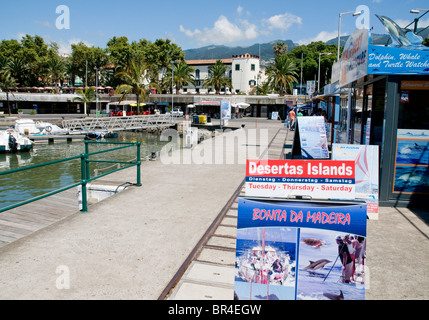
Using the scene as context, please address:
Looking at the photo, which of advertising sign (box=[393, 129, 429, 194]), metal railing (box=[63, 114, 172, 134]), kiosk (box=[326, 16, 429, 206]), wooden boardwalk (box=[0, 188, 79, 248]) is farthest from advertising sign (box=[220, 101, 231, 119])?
advertising sign (box=[393, 129, 429, 194])

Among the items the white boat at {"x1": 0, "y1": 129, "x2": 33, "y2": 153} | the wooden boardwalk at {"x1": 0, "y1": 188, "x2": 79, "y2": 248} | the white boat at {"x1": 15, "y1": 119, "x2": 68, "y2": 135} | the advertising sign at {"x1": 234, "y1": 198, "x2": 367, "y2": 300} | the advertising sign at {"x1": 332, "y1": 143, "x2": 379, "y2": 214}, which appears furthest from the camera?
the white boat at {"x1": 15, "y1": 119, "x2": 68, "y2": 135}

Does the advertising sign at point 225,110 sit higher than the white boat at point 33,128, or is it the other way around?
the advertising sign at point 225,110

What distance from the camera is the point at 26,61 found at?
248 ft

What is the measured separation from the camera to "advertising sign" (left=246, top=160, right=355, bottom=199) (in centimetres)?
347

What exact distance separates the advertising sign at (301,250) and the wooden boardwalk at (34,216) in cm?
519

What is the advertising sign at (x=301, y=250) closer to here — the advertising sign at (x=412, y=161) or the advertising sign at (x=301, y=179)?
the advertising sign at (x=301, y=179)

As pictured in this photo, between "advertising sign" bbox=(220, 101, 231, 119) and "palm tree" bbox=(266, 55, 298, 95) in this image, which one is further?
"palm tree" bbox=(266, 55, 298, 95)

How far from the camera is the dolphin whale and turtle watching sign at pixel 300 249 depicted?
314cm

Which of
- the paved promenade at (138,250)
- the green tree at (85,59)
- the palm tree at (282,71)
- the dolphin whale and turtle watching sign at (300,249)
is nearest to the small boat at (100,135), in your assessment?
the paved promenade at (138,250)

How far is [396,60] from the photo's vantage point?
6.91m

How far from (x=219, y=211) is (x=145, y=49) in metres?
76.8

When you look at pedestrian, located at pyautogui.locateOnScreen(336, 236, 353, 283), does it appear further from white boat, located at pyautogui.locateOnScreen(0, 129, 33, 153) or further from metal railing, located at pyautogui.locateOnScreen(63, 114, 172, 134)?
metal railing, located at pyautogui.locateOnScreen(63, 114, 172, 134)

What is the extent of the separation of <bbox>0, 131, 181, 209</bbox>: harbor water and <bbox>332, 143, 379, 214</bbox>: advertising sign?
315 inches

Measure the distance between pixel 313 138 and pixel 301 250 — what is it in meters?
6.94
